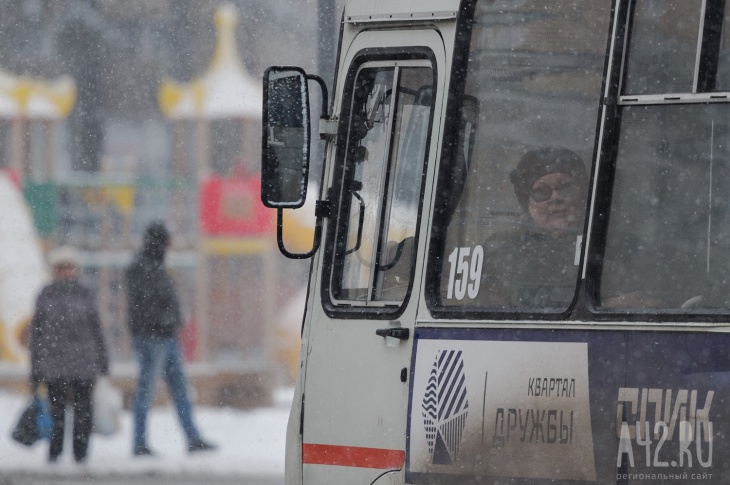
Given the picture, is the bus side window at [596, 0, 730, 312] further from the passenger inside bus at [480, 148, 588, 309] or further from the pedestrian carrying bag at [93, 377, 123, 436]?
the pedestrian carrying bag at [93, 377, 123, 436]

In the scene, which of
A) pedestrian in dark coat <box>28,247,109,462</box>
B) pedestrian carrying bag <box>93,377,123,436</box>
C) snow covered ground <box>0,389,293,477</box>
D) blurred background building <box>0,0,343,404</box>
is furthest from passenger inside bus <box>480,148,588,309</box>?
blurred background building <box>0,0,343,404</box>

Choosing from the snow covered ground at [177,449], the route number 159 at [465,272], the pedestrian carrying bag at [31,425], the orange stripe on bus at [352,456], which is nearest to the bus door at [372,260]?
the orange stripe on bus at [352,456]

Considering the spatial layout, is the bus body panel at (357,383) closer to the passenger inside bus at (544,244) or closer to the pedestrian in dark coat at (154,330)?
the passenger inside bus at (544,244)

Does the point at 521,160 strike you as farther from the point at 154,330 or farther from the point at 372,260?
the point at 154,330

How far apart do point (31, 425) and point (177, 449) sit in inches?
78.8

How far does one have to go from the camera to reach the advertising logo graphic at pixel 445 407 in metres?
4.59

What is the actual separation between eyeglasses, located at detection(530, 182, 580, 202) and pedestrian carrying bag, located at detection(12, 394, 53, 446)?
9.72 m

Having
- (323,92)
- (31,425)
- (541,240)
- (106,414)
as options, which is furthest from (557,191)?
(106,414)

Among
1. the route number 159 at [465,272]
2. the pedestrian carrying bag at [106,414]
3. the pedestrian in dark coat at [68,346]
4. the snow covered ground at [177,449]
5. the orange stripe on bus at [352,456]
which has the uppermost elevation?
the route number 159 at [465,272]

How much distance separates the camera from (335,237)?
5344 mm

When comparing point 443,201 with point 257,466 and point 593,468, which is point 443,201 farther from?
point 257,466

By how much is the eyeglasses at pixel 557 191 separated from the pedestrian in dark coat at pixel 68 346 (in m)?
8.63

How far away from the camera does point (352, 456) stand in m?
5.08

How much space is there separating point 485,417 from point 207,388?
1392cm
